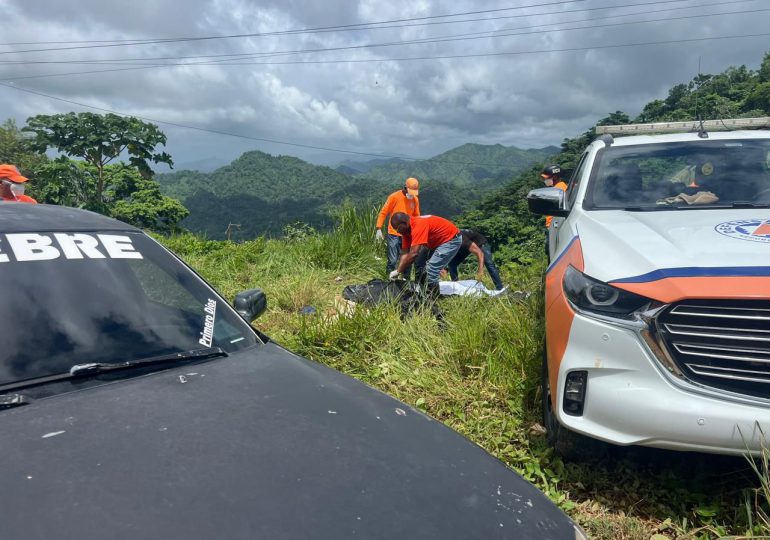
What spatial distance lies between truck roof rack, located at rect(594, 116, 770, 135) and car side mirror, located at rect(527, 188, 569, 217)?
1.16m

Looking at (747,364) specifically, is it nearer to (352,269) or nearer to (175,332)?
(175,332)

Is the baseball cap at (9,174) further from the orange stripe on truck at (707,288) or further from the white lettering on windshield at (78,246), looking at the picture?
the orange stripe on truck at (707,288)

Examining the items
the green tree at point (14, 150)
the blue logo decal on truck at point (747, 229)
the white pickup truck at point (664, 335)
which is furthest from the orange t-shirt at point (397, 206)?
the green tree at point (14, 150)

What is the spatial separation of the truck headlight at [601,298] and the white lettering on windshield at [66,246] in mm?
1958

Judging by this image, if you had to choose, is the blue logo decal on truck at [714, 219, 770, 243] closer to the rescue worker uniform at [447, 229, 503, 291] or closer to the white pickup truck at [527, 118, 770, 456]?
the white pickup truck at [527, 118, 770, 456]

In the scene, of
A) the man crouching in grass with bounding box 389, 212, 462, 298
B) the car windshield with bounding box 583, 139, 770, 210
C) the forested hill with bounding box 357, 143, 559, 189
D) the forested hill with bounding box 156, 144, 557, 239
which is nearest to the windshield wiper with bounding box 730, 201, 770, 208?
the car windshield with bounding box 583, 139, 770, 210

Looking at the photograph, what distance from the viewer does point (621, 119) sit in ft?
111

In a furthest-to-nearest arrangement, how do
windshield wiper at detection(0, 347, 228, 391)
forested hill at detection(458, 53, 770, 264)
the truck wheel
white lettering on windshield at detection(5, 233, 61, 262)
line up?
forested hill at detection(458, 53, 770, 264)
the truck wheel
white lettering on windshield at detection(5, 233, 61, 262)
windshield wiper at detection(0, 347, 228, 391)

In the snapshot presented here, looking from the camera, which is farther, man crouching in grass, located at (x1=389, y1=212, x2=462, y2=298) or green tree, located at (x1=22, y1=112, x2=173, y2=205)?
green tree, located at (x1=22, y1=112, x2=173, y2=205)

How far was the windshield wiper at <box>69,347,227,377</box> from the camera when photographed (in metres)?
1.82

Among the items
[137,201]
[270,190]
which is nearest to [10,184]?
[137,201]

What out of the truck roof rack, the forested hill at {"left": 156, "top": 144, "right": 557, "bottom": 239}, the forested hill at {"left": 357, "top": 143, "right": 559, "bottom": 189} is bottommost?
the forested hill at {"left": 156, "top": 144, "right": 557, "bottom": 239}

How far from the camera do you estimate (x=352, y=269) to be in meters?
8.36

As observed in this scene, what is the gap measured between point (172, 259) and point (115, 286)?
0.39 metres
